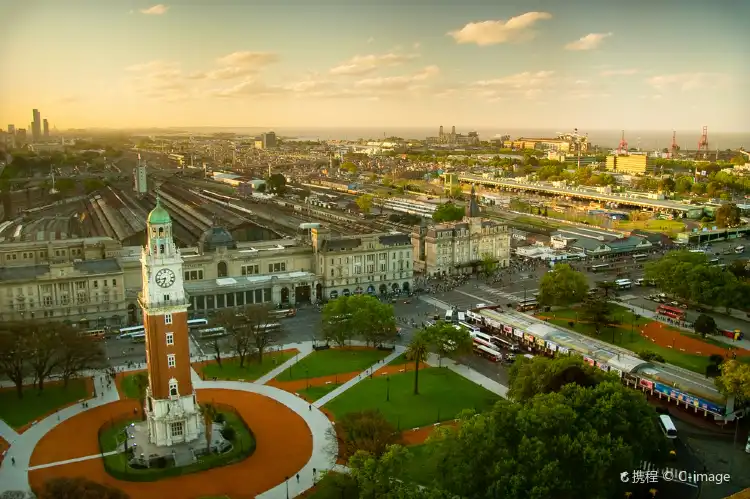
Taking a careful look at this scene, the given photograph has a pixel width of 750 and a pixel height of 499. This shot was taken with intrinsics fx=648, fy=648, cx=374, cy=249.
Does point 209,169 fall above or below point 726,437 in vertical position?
above

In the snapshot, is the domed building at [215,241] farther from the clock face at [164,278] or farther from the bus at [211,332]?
the clock face at [164,278]

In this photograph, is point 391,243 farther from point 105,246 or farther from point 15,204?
point 15,204

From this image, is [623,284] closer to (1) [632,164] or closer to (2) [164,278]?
(2) [164,278]

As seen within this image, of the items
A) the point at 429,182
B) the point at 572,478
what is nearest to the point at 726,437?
the point at 572,478

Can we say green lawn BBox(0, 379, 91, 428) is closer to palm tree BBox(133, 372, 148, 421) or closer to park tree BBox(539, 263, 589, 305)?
palm tree BBox(133, 372, 148, 421)

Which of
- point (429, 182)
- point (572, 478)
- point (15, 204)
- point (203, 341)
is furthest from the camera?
point (429, 182)

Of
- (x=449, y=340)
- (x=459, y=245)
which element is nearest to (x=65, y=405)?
(x=449, y=340)

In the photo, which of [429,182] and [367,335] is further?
[429,182]
